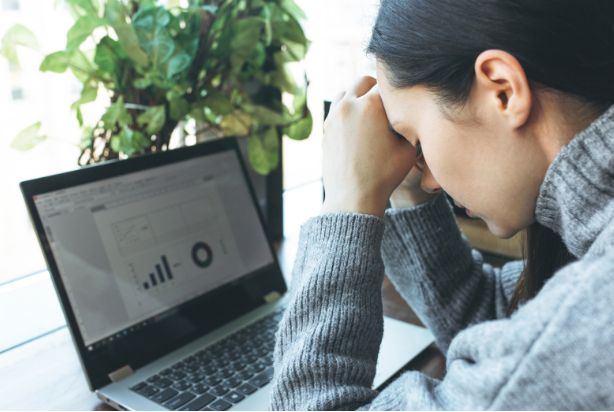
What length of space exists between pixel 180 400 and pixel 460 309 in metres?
0.37

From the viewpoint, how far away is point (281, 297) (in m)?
0.96

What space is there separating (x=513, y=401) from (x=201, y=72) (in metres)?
0.77

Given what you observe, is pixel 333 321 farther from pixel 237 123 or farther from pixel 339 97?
pixel 237 123

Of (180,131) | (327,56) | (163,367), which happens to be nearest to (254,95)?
(180,131)

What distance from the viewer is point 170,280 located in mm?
843

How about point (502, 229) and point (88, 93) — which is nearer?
point (502, 229)

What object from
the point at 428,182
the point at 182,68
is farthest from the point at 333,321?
the point at 182,68

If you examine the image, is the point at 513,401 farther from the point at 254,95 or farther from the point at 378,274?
the point at 254,95

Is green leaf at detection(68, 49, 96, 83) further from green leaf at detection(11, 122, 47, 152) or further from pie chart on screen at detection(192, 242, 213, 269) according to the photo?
pie chart on screen at detection(192, 242, 213, 269)

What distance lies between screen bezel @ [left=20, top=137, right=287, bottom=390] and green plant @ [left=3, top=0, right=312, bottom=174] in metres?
0.08

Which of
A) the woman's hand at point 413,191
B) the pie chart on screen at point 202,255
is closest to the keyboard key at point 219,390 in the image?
the pie chart on screen at point 202,255

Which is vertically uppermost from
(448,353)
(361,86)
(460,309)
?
(361,86)

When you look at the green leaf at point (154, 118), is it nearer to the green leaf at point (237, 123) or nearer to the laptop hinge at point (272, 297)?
the green leaf at point (237, 123)

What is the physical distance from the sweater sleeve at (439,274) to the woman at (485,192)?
91 millimetres
